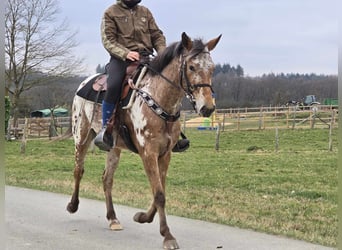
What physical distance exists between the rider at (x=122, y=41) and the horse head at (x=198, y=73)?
0.92m

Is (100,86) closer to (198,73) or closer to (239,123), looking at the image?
(198,73)

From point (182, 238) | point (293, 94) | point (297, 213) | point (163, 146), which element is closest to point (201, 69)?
point (163, 146)

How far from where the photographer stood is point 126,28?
21.1ft

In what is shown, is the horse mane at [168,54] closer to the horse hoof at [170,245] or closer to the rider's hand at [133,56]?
the rider's hand at [133,56]

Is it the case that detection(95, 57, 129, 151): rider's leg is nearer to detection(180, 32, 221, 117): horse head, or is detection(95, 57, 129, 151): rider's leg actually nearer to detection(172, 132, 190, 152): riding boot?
detection(172, 132, 190, 152): riding boot

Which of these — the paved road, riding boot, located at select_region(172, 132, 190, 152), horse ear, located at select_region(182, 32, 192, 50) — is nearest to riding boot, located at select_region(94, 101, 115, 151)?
riding boot, located at select_region(172, 132, 190, 152)

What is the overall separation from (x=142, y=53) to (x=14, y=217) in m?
3.06

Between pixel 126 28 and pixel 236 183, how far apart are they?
6.18 metres

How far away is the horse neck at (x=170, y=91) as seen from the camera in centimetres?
571

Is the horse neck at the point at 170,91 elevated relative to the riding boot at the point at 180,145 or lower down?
elevated

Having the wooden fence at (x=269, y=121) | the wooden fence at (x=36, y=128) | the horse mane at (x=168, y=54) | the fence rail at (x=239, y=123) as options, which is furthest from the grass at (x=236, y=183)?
the wooden fence at (x=269, y=121)

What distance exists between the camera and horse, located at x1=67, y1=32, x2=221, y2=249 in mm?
5297

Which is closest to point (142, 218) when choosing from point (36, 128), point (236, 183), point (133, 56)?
point (133, 56)

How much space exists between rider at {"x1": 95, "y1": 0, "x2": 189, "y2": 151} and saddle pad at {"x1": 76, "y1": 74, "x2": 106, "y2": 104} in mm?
539
